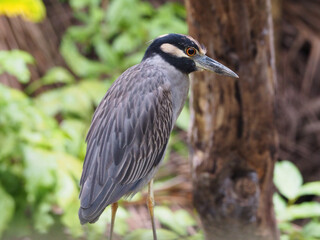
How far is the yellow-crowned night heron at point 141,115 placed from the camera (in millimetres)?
2282

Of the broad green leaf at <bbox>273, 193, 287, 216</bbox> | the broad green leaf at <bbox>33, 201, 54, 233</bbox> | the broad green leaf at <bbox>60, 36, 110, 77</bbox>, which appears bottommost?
the broad green leaf at <bbox>33, 201, 54, 233</bbox>

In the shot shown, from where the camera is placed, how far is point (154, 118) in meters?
2.36

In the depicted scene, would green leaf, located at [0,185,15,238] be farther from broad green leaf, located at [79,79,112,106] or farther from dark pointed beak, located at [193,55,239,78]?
broad green leaf, located at [79,79,112,106]

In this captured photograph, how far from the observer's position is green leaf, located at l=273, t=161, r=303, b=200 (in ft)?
10.7

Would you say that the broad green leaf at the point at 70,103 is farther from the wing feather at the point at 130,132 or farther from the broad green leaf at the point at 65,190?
the wing feather at the point at 130,132

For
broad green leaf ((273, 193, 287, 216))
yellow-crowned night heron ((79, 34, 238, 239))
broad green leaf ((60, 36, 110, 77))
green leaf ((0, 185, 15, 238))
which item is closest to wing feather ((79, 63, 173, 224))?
yellow-crowned night heron ((79, 34, 238, 239))

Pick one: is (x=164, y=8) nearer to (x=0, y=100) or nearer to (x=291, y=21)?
(x=291, y=21)

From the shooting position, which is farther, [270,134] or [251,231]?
[251,231]

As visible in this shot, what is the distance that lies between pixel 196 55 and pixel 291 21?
3.78m

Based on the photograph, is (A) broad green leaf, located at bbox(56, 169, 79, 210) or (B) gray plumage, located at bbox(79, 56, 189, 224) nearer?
(B) gray plumage, located at bbox(79, 56, 189, 224)

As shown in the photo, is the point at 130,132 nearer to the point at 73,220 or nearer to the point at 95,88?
the point at 73,220

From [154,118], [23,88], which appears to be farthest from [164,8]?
[154,118]

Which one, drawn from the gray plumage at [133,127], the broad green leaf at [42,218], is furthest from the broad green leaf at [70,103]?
the gray plumage at [133,127]

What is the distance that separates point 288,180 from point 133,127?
1395 millimetres
